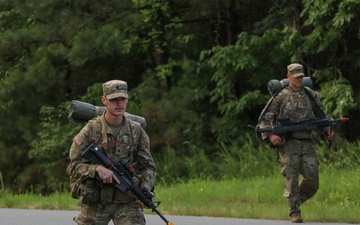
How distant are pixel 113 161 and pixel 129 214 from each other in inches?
16.0

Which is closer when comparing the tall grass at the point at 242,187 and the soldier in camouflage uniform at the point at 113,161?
the soldier in camouflage uniform at the point at 113,161

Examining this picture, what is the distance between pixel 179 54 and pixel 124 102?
16.1 meters

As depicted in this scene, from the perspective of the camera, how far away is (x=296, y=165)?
11539 millimetres

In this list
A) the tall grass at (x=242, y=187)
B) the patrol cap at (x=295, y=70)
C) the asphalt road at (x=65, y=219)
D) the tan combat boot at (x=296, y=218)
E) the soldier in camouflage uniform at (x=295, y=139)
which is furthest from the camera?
the tall grass at (x=242, y=187)

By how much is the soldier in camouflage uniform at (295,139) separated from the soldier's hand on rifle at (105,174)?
4682 millimetres

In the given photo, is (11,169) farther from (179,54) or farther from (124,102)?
(124,102)

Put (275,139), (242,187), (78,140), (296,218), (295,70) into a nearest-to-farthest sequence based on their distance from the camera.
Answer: (78,140) < (295,70) < (296,218) < (275,139) < (242,187)

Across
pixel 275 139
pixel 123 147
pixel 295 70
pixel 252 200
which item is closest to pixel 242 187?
pixel 252 200

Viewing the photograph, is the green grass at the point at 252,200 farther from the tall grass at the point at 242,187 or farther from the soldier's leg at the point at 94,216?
the soldier's leg at the point at 94,216

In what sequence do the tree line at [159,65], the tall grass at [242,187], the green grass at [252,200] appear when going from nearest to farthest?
the green grass at [252,200]
the tall grass at [242,187]
the tree line at [159,65]

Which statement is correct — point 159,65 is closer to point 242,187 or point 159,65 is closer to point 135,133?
point 242,187

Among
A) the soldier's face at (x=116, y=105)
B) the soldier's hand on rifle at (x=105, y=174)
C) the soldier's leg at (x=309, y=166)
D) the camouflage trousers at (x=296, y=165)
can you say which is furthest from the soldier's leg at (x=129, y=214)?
the soldier's leg at (x=309, y=166)

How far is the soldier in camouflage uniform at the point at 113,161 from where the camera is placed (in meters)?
7.20

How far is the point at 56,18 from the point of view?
929 inches
